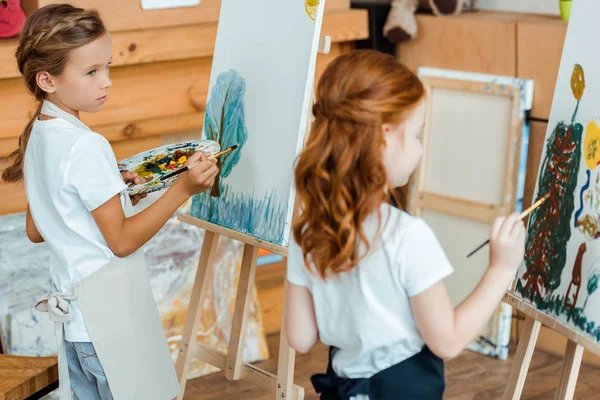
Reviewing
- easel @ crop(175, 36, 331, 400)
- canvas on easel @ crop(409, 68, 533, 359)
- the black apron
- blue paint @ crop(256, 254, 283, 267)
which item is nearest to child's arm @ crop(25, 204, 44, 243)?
easel @ crop(175, 36, 331, 400)

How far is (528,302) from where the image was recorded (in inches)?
75.7

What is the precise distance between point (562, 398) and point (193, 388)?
56.6 inches

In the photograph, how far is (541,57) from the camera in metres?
2.91

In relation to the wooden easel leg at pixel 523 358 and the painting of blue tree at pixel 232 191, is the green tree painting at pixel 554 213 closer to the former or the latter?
the wooden easel leg at pixel 523 358

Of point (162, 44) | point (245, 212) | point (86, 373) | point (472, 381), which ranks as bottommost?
point (472, 381)

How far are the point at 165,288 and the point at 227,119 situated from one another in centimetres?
95

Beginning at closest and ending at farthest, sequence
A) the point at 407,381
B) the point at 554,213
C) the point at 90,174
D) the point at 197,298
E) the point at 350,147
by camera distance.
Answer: the point at 350,147 → the point at 407,381 → the point at 90,174 → the point at 554,213 → the point at 197,298

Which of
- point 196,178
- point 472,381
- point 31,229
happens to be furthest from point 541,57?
point 31,229

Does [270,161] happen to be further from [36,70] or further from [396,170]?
[396,170]

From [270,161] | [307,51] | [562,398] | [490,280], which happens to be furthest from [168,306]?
[490,280]

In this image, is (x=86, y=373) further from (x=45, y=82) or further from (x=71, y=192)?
(x=45, y=82)

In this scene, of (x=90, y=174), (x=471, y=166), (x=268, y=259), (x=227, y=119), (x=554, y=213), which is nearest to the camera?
(x=90, y=174)

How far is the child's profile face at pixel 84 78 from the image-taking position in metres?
1.75

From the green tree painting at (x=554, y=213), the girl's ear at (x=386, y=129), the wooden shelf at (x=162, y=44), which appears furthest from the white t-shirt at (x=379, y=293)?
the wooden shelf at (x=162, y=44)
